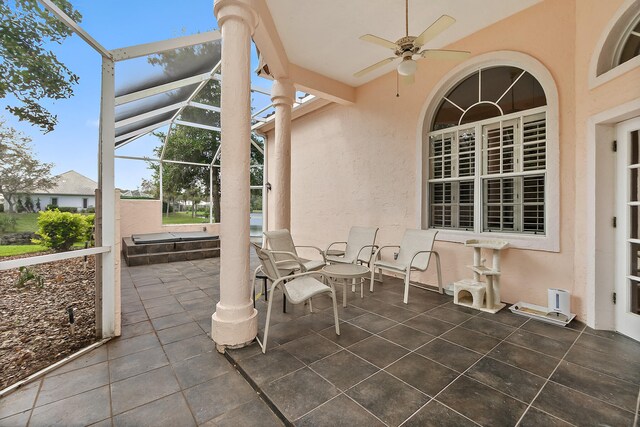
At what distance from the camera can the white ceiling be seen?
3.25 m

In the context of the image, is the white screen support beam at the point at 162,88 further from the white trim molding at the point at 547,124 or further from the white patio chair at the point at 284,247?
the white trim molding at the point at 547,124

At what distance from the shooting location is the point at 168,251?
6176 mm

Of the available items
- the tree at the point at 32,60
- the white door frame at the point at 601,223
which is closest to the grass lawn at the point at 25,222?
the tree at the point at 32,60

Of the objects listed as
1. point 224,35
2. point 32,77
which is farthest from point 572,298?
point 32,77

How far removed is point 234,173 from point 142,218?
716cm

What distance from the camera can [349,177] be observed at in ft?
18.4

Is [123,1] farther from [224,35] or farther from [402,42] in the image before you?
[402,42]

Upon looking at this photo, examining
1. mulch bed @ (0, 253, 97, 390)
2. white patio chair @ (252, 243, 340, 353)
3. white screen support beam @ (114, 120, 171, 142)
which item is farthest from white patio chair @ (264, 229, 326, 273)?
white screen support beam @ (114, 120, 171, 142)

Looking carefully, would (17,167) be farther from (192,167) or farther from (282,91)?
(192,167)

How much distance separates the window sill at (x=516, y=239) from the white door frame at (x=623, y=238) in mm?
508

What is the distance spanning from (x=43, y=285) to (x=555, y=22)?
6.57m

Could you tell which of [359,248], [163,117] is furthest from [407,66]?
[163,117]

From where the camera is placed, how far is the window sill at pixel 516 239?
10.2 feet

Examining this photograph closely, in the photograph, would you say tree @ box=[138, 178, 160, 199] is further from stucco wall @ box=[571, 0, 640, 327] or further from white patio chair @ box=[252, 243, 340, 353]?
stucco wall @ box=[571, 0, 640, 327]
